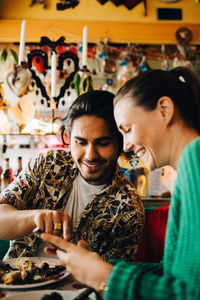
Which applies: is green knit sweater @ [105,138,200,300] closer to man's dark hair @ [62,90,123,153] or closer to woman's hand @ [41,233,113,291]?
woman's hand @ [41,233,113,291]

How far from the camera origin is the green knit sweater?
625 millimetres

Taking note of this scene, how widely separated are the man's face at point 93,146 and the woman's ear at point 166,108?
513mm

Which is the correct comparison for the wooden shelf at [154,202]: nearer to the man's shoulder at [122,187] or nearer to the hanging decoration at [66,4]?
the man's shoulder at [122,187]

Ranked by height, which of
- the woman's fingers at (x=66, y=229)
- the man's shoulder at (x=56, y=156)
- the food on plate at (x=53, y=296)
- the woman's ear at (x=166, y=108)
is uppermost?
the woman's ear at (x=166, y=108)

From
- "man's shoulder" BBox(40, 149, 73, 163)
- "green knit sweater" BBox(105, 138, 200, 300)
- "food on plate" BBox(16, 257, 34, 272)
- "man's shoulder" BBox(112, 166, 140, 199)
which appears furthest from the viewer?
"man's shoulder" BBox(40, 149, 73, 163)

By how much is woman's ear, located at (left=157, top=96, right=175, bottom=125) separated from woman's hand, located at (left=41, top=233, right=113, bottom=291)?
44cm

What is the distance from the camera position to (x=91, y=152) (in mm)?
1328

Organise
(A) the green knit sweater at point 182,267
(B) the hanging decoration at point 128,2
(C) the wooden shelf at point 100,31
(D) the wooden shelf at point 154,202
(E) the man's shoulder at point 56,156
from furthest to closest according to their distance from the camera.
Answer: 1. (B) the hanging decoration at point 128,2
2. (C) the wooden shelf at point 100,31
3. (D) the wooden shelf at point 154,202
4. (E) the man's shoulder at point 56,156
5. (A) the green knit sweater at point 182,267

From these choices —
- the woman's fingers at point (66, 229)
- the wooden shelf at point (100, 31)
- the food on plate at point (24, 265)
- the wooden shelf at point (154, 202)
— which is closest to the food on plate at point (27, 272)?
the food on plate at point (24, 265)

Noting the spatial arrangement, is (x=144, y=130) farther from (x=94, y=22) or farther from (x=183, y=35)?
(x=183, y=35)

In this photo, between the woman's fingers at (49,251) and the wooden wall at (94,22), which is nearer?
the woman's fingers at (49,251)

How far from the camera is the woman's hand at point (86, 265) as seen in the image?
0.70 meters

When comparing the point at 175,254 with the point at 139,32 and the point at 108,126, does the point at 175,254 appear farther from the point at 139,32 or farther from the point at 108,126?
the point at 139,32

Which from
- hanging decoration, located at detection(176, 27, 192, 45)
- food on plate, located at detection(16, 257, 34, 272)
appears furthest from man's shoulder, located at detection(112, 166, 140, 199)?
hanging decoration, located at detection(176, 27, 192, 45)
